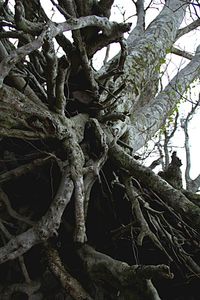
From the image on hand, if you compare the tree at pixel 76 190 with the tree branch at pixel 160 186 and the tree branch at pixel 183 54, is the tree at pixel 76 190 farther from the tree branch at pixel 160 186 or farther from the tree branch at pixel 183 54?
the tree branch at pixel 183 54

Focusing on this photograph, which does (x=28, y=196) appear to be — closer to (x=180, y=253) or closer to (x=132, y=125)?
(x=180, y=253)

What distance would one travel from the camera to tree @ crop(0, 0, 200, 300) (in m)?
1.63

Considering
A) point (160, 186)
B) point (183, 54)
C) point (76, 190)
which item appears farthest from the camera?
point (183, 54)

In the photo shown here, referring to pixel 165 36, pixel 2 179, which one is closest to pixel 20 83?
pixel 2 179

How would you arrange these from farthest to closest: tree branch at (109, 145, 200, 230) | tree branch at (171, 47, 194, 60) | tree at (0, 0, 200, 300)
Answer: tree branch at (171, 47, 194, 60) → tree branch at (109, 145, 200, 230) → tree at (0, 0, 200, 300)

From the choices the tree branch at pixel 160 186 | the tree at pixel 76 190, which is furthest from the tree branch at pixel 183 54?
the tree branch at pixel 160 186

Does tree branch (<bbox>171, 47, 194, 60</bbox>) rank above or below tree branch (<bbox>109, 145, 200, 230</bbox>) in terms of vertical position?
above

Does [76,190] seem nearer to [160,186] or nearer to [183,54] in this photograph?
[160,186]

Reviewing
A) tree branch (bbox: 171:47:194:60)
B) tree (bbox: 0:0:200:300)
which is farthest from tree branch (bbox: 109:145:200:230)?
tree branch (bbox: 171:47:194:60)

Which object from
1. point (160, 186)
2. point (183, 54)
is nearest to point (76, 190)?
point (160, 186)

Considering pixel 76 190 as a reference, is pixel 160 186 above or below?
above

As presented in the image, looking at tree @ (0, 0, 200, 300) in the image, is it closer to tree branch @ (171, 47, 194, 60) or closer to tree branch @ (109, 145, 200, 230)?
tree branch @ (109, 145, 200, 230)

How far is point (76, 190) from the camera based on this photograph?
5.58 feet

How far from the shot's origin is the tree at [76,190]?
1.63m
